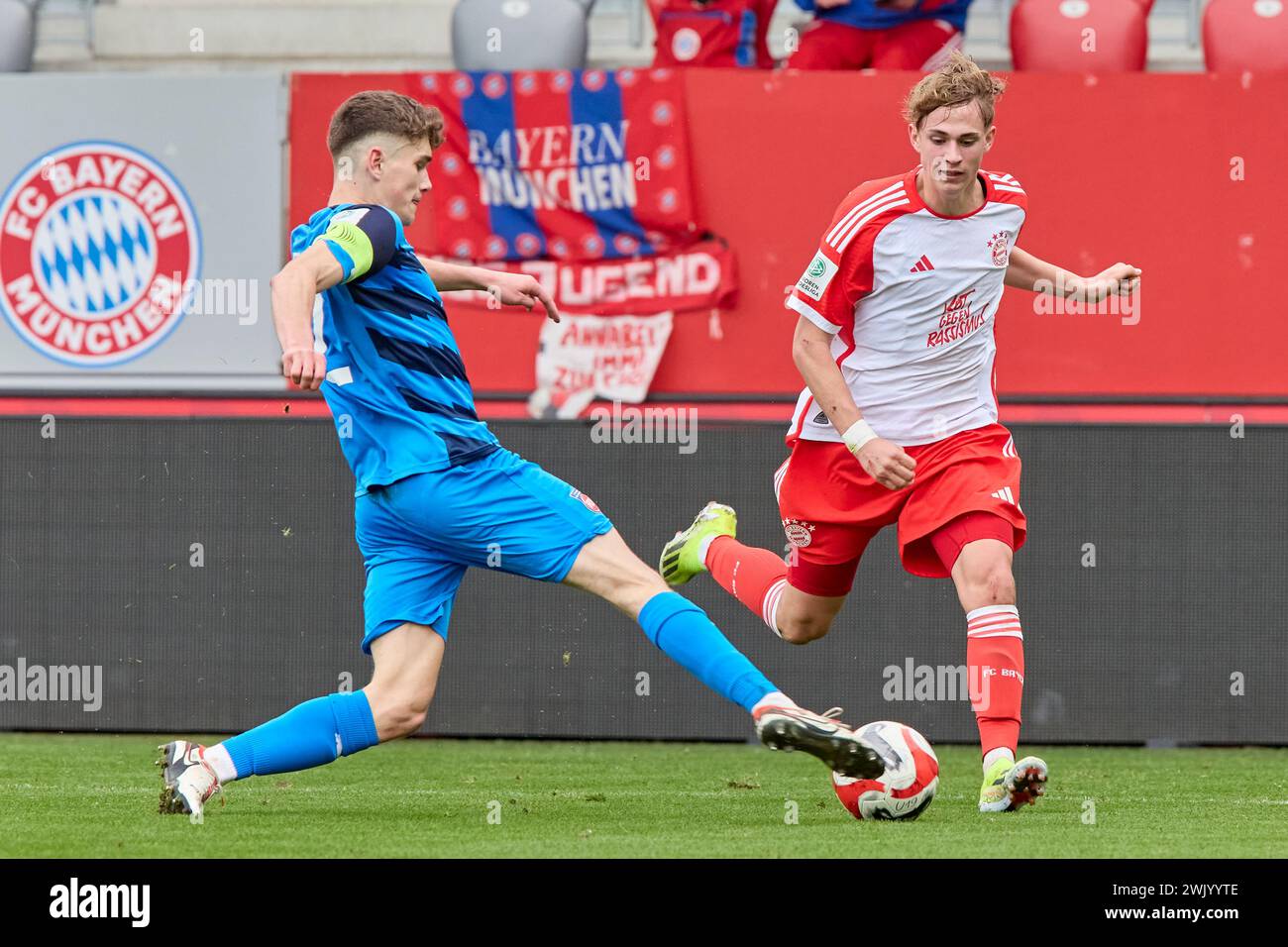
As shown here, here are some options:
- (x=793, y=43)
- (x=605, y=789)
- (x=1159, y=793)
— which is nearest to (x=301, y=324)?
(x=605, y=789)

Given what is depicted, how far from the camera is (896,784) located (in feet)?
21.0

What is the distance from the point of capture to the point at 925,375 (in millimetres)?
6859

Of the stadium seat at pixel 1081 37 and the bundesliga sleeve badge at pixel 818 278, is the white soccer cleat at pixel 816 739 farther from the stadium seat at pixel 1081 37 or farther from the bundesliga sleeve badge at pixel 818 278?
the stadium seat at pixel 1081 37

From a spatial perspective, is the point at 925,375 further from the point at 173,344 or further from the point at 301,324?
the point at 173,344

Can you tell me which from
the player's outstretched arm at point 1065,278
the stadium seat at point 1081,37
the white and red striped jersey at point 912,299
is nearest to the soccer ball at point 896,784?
the white and red striped jersey at point 912,299

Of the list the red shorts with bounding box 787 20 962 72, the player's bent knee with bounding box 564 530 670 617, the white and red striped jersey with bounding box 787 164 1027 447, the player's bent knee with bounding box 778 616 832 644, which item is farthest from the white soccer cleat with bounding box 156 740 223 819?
the red shorts with bounding box 787 20 962 72

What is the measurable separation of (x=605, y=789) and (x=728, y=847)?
209 centimetres

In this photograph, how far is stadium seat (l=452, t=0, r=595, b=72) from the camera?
439 inches

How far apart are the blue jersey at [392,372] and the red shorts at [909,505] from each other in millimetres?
1343

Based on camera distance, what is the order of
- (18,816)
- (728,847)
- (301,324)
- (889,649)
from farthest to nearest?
(889,649) → (18,816) → (728,847) → (301,324)

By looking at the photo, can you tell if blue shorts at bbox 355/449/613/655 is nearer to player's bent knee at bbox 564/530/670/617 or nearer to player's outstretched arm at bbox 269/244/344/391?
player's bent knee at bbox 564/530/670/617

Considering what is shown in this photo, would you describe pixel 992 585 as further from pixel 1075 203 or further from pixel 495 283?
pixel 1075 203

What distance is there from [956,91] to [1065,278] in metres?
0.89

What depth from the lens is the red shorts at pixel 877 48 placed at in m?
10.8
